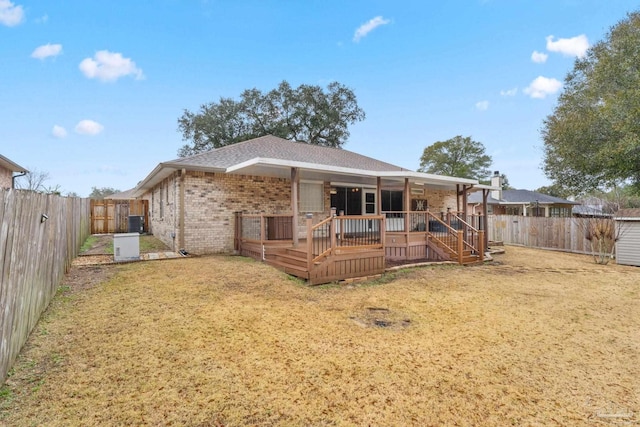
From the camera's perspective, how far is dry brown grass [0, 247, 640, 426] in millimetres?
A: 2434

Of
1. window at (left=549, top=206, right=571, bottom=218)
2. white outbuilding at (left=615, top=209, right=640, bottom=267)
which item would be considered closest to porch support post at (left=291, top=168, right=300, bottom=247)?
white outbuilding at (left=615, top=209, right=640, bottom=267)

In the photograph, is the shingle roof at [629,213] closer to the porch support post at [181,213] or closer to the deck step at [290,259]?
the deck step at [290,259]

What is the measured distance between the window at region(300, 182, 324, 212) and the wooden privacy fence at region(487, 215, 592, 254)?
11.0m

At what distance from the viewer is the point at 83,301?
4.80 metres

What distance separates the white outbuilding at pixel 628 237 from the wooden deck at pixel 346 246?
4626 millimetres

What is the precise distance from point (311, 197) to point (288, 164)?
422cm

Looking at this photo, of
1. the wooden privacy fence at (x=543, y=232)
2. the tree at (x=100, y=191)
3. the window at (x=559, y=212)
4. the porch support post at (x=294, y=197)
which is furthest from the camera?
the tree at (x=100, y=191)

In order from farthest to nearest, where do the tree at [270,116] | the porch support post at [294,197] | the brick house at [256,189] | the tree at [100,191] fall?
the tree at [100,191] → the tree at [270,116] → the brick house at [256,189] → the porch support post at [294,197]

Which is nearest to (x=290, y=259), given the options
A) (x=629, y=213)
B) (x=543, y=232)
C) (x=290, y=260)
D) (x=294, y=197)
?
(x=290, y=260)

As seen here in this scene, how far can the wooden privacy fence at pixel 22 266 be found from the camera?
8.35 ft

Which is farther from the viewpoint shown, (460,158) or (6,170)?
(460,158)

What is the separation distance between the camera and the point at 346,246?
24.1 ft

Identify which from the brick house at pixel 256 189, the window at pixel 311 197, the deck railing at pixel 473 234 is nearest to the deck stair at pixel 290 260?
the brick house at pixel 256 189

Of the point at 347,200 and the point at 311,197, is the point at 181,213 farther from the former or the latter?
the point at 347,200
